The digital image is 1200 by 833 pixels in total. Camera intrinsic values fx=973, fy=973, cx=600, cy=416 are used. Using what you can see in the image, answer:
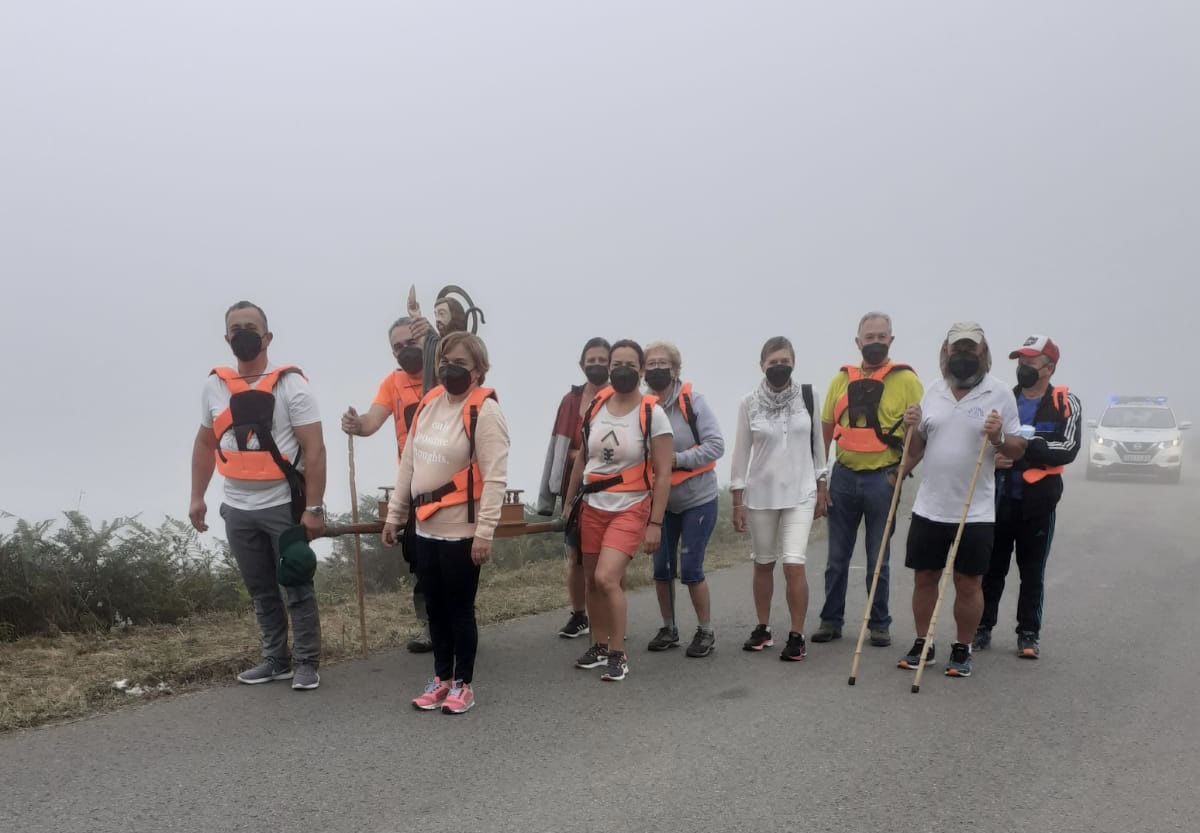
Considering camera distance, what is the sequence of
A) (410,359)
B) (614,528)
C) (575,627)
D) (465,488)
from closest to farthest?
1. (465,488)
2. (614,528)
3. (410,359)
4. (575,627)

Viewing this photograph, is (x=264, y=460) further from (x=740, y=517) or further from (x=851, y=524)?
(x=851, y=524)

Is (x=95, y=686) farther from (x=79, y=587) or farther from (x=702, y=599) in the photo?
(x=702, y=599)

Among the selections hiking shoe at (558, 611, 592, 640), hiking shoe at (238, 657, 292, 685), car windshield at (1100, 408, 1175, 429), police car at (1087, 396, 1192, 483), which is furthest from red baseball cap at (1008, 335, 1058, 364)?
car windshield at (1100, 408, 1175, 429)

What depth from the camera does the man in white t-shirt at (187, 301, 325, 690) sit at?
17.7 ft

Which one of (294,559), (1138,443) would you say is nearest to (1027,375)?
(294,559)

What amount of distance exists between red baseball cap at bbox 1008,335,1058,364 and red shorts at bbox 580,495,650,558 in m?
2.71

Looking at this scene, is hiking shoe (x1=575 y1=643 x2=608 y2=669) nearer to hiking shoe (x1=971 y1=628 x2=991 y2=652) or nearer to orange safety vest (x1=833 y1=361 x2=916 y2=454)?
orange safety vest (x1=833 y1=361 x2=916 y2=454)

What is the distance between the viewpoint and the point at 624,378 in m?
5.87

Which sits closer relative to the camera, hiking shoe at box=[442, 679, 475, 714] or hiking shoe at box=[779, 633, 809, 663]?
hiking shoe at box=[442, 679, 475, 714]

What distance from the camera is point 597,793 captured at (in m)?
3.96

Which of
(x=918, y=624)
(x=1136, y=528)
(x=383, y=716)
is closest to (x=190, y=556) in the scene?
(x=383, y=716)

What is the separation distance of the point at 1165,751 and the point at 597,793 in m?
2.69

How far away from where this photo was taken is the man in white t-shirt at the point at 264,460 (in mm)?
5398

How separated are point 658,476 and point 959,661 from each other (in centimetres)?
215
